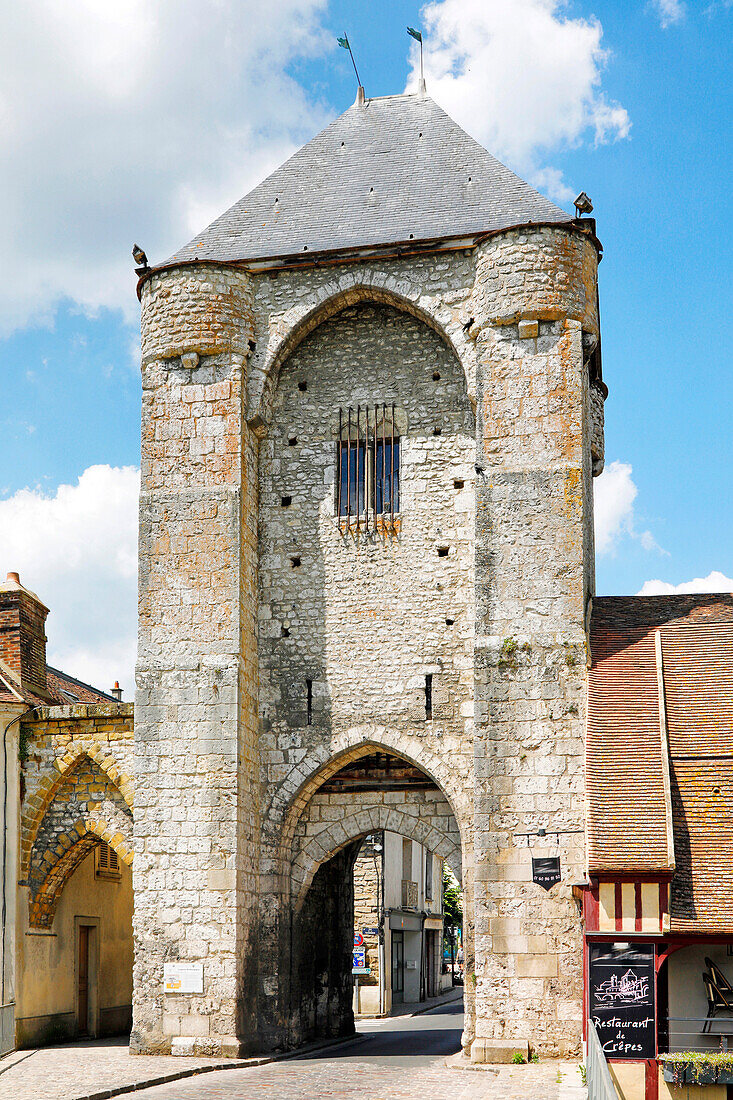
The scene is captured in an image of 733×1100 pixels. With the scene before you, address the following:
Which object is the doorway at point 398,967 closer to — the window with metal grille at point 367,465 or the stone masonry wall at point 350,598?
the stone masonry wall at point 350,598

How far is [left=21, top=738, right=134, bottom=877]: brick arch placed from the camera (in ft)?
45.8

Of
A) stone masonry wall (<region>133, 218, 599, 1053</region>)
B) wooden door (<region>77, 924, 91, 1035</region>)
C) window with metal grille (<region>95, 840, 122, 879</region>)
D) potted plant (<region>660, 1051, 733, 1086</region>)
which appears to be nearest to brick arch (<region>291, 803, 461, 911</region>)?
stone masonry wall (<region>133, 218, 599, 1053</region>)

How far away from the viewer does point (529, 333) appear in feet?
42.5

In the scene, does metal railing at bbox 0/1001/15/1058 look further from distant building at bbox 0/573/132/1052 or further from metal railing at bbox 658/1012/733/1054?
metal railing at bbox 658/1012/733/1054

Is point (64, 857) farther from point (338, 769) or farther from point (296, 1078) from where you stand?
point (296, 1078)

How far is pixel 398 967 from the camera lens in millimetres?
24094

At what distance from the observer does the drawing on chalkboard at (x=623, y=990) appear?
10.0 m

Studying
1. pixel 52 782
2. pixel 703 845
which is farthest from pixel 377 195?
pixel 703 845

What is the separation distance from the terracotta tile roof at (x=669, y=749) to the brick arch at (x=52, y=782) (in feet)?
17.7

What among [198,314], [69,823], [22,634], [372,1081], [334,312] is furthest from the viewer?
[22,634]

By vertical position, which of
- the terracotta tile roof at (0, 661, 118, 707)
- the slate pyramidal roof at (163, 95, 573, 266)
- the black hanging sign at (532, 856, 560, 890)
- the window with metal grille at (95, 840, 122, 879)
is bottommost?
the window with metal grille at (95, 840, 122, 879)

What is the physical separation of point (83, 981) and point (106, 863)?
1.46 m

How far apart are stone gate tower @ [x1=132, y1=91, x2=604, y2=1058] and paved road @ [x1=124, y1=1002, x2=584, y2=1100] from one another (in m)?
0.61


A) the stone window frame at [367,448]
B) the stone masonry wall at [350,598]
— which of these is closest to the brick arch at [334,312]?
the stone masonry wall at [350,598]
